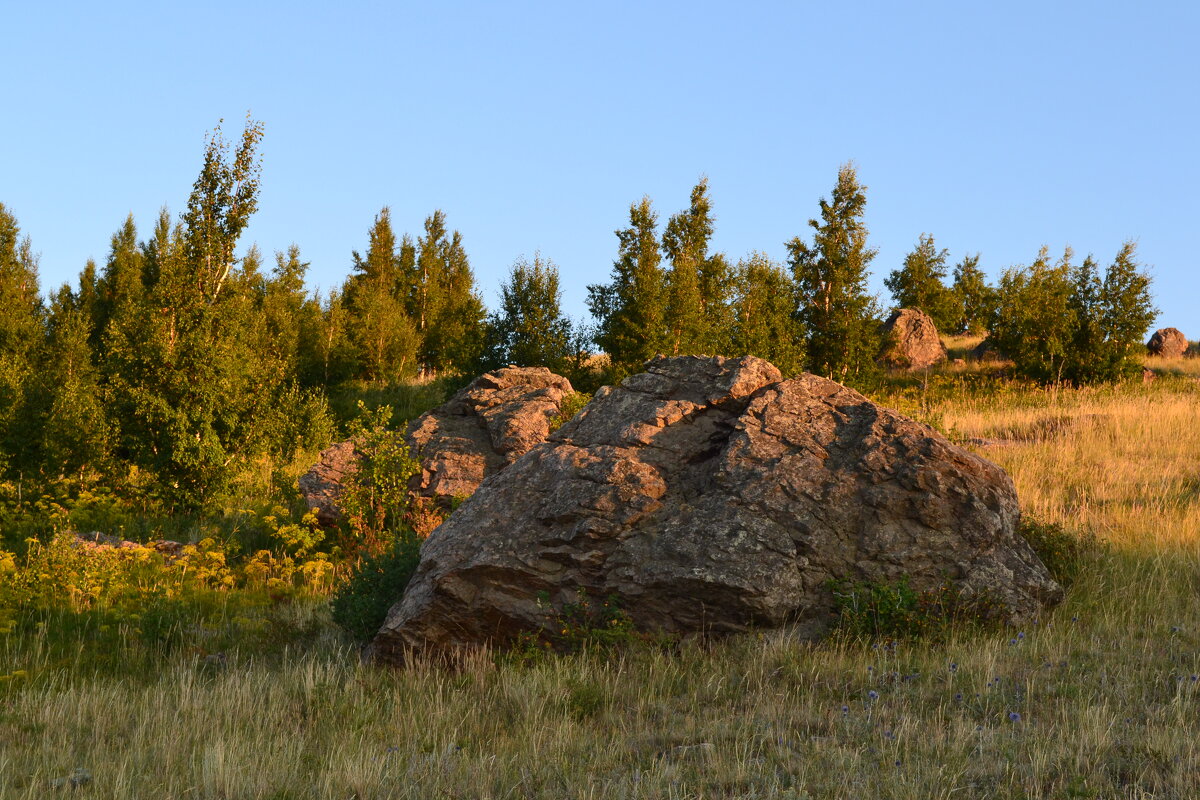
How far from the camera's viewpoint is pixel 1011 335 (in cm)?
3419

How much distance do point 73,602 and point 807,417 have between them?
848 cm

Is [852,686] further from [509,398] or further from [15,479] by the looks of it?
[15,479]

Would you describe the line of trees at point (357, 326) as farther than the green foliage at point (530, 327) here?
No

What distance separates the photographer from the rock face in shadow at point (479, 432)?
14.4 metres

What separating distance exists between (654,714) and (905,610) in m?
2.38

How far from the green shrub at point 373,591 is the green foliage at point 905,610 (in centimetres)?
396

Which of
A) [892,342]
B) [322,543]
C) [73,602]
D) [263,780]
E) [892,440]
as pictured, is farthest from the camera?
[892,342]

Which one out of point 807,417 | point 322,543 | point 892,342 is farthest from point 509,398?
point 892,342

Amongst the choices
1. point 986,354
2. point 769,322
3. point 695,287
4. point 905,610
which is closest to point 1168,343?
point 986,354

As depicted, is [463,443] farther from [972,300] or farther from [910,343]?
[972,300]

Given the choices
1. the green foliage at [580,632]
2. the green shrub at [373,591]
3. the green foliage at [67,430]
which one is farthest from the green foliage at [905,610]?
the green foliage at [67,430]

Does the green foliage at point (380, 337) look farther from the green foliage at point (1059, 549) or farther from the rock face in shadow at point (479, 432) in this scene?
the green foliage at point (1059, 549)

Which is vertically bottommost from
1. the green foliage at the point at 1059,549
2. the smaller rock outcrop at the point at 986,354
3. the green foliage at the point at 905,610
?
the green foliage at the point at 905,610

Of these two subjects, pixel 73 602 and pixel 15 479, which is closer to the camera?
pixel 73 602
